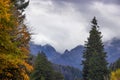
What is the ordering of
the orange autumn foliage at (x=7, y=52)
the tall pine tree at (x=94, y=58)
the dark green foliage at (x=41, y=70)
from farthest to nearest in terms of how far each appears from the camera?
the dark green foliage at (x=41, y=70) → the tall pine tree at (x=94, y=58) → the orange autumn foliage at (x=7, y=52)

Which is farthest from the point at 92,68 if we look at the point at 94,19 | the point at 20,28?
the point at 20,28

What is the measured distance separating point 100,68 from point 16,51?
158 ft

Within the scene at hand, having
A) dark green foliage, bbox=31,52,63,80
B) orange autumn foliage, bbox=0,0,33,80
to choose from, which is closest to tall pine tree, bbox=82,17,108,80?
dark green foliage, bbox=31,52,63,80

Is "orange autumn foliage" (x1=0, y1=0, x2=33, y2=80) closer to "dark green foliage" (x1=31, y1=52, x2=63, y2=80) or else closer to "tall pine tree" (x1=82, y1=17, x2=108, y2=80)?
"tall pine tree" (x1=82, y1=17, x2=108, y2=80)

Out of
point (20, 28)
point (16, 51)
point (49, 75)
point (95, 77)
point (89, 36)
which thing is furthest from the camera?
point (49, 75)

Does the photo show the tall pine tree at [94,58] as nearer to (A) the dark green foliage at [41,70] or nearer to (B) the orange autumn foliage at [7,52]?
(A) the dark green foliage at [41,70]

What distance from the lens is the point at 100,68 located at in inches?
3155

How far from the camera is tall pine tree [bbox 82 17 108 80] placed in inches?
3145

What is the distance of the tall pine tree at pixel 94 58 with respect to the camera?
7988 cm

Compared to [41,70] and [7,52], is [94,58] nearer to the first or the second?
[41,70]

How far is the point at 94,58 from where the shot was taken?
80.1m

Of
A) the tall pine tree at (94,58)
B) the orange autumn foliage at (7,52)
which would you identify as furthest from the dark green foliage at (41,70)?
the orange autumn foliage at (7,52)

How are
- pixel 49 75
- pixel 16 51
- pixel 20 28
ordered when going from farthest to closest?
pixel 49 75 → pixel 20 28 → pixel 16 51

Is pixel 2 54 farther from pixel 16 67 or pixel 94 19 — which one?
pixel 94 19
